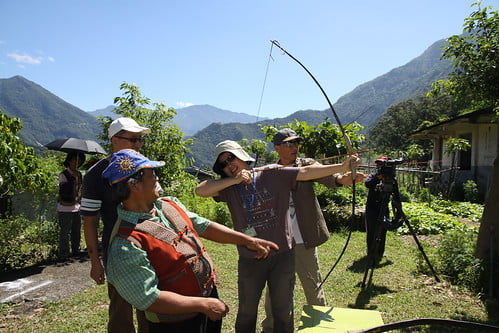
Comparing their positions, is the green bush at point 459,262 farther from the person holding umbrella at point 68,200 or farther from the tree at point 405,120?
the tree at point 405,120

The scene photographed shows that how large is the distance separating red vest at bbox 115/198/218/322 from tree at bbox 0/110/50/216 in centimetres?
329

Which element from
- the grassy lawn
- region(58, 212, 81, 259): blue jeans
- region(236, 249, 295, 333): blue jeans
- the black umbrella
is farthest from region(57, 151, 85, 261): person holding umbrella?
region(236, 249, 295, 333): blue jeans

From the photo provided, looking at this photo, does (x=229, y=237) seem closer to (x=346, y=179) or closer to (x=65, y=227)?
(x=346, y=179)

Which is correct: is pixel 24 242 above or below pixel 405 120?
below

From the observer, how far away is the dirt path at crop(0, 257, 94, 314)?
4031mm

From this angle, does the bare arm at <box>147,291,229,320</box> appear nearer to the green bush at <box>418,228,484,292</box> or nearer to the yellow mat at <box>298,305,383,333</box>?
the yellow mat at <box>298,305,383,333</box>

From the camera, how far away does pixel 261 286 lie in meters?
2.34

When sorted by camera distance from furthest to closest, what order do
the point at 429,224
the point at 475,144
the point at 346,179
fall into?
the point at 475,144 → the point at 429,224 → the point at 346,179

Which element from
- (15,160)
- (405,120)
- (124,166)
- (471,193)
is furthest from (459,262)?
(405,120)

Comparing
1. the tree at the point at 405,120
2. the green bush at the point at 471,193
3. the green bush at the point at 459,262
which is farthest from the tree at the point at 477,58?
the tree at the point at 405,120

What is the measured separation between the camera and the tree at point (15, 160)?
4024 mm

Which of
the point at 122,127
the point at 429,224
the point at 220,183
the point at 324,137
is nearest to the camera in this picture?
the point at 220,183

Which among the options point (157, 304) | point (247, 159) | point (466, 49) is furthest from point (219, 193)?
point (466, 49)

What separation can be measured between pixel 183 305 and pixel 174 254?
22cm
